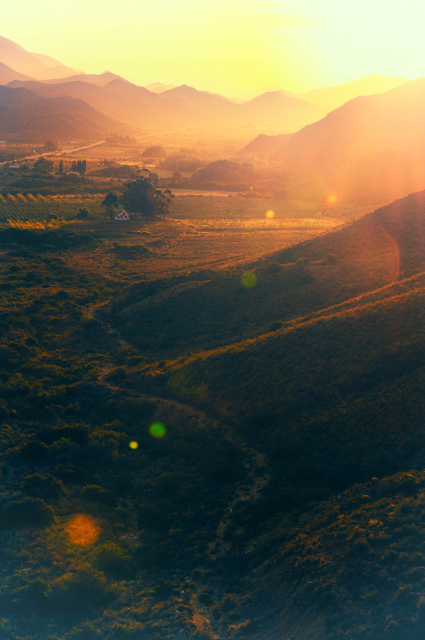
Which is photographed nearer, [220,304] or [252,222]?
[220,304]

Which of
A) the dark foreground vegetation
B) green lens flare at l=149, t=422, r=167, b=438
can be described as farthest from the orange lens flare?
green lens flare at l=149, t=422, r=167, b=438

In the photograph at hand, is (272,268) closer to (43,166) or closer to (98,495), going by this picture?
(98,495)

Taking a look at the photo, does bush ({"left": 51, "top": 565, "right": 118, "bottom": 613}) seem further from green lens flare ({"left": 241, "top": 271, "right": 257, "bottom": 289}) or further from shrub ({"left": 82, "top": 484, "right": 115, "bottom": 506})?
green lens flare ({"left": 241, "top": 271, "right": 257, "bottom": 289})

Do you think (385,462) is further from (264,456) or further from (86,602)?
(86,602)

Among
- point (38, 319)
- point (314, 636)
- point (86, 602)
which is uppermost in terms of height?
point (38, 319)

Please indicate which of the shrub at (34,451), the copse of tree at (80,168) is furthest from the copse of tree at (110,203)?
the shrub at (34,451)

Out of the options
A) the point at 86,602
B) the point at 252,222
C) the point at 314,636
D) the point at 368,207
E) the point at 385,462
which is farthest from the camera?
the point at 368,207

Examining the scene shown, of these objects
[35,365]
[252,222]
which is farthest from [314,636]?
[252,222]

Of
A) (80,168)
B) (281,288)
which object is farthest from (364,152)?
(281,288)

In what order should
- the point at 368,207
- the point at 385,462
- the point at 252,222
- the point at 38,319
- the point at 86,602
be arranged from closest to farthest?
the point at 86,602 → the point at 385,462 → the point at 38,319 → the point at 252,222 → the point at 368,207

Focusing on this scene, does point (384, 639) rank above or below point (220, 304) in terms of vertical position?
below
